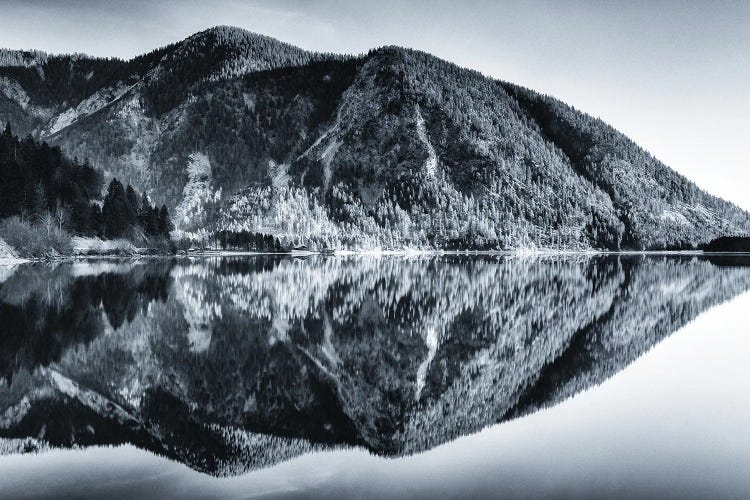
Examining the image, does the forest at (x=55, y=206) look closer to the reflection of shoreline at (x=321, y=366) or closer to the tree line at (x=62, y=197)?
the tree line at (x=62, y=197)

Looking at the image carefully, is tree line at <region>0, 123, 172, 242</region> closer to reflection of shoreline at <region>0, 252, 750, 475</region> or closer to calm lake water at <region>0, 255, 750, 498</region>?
reflection of shoreline at <region>0, 252, 750, 475</region>

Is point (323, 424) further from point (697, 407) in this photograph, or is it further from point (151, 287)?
point (151, 287)

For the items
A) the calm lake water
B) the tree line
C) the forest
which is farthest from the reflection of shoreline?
the tree line

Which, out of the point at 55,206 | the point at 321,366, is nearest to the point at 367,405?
the point at 321,366

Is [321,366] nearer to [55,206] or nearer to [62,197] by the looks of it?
[55,206]

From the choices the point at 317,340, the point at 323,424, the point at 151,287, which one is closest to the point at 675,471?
the point at 323,424

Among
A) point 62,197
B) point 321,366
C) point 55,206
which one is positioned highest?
point 62,197

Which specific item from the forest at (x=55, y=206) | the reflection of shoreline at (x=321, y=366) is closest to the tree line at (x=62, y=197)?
the forest at (x=55, y=206)

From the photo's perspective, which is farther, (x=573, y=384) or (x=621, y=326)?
(x=621, y=326)

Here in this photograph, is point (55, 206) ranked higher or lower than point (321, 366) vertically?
lower
